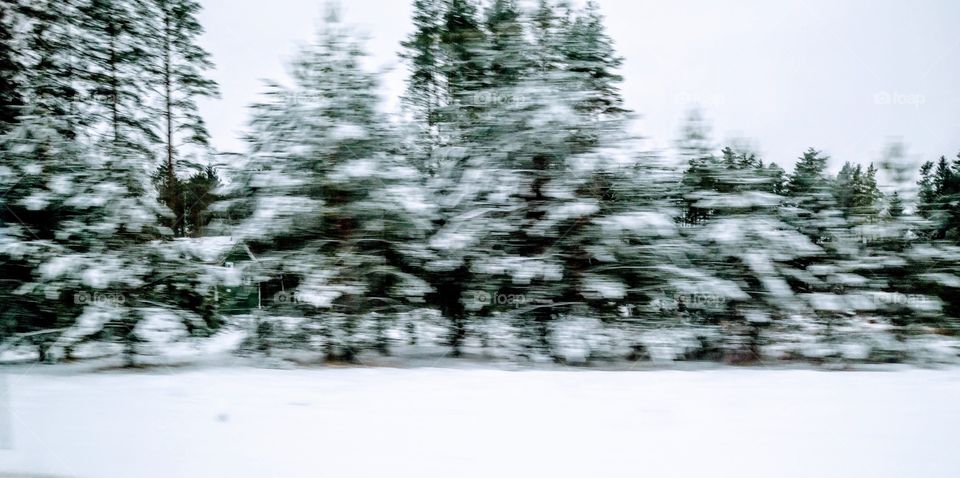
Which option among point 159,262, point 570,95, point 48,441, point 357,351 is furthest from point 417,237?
point 48,441

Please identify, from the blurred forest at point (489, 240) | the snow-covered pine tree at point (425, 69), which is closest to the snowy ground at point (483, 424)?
the blurred forest at point (489, 240)

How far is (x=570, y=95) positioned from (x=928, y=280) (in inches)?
204

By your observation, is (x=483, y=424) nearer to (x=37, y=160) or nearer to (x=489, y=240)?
(x=489, y=240)

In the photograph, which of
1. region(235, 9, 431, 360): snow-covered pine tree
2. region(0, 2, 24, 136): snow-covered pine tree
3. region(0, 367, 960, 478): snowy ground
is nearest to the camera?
region(0, 367, 960, 478): snowy ground
